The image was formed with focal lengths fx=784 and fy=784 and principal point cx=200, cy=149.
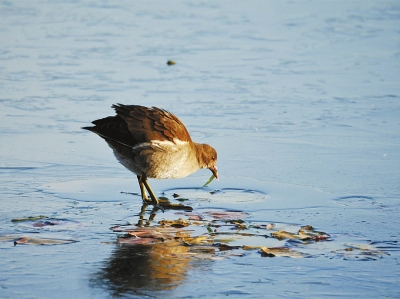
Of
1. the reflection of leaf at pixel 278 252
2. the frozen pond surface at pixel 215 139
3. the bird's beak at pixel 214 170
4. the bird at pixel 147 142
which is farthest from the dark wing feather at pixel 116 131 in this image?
the reflection of leaf at pixel 278 252

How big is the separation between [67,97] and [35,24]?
579 centimetres

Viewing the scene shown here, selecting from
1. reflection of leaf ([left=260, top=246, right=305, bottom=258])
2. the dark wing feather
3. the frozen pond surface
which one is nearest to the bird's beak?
the frozen pond surface

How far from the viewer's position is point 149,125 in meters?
7.80

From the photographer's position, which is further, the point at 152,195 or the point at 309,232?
the point at 152,195

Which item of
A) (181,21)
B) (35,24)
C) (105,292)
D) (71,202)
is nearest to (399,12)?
(181,21)

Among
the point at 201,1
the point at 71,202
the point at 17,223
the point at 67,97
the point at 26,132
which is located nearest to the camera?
the point at 17,223

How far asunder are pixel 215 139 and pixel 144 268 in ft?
14.3

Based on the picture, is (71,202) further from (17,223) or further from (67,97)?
(67,97)

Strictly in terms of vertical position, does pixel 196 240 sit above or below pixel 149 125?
below

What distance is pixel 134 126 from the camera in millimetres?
7738

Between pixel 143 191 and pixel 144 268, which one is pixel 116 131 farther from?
pixel 144 268

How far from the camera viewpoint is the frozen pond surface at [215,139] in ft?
18.0

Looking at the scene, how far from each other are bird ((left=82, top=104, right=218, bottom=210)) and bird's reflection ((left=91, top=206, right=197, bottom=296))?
164cm

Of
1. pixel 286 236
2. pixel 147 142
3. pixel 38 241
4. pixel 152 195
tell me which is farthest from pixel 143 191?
pixel 286 236
